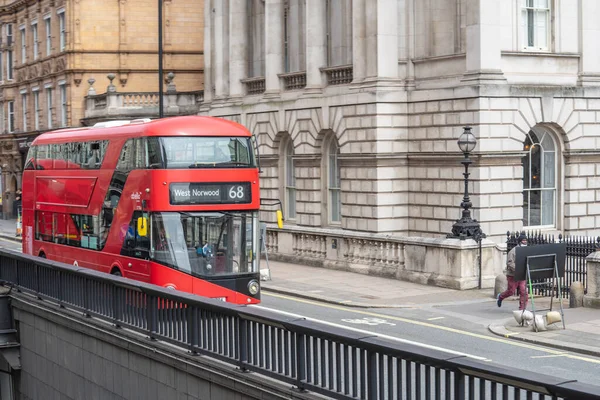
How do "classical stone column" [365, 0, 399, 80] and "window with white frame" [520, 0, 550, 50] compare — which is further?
"classical stone column" [365, 0, 399, 80]

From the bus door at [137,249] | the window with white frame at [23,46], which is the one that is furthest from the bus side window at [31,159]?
the window with white frame at [23,46]

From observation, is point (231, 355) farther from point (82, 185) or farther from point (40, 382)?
point (82, 185)

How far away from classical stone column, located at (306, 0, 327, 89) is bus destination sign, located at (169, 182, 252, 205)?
1512cm

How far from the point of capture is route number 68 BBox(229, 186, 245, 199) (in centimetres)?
2108

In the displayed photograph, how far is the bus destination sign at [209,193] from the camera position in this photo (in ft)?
67.6

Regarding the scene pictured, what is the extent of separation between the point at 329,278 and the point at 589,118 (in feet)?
30.2

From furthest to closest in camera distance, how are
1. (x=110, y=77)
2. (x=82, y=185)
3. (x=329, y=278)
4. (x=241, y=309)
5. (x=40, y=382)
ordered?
1. (x=110, y=77)
2. (x=329, y=278)
3. (x=82, y=185)
4. (x=40, y=382)
5. (x=241, y=309)

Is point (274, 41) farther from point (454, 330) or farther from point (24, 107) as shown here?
point (24, 107)

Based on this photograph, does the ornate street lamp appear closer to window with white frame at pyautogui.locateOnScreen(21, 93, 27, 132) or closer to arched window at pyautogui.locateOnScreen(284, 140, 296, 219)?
arched window at pyautogui.locateOnScreen(284, 140, 296, 219)

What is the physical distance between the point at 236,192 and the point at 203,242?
1.20m

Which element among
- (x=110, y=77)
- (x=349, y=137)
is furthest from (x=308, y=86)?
(x=110, y=77)

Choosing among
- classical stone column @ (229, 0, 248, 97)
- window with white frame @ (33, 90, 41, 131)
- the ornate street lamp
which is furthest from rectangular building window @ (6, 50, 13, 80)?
the ornate street lamp

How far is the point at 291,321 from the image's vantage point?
38.9ft

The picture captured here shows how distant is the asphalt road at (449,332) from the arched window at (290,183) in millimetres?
11317
